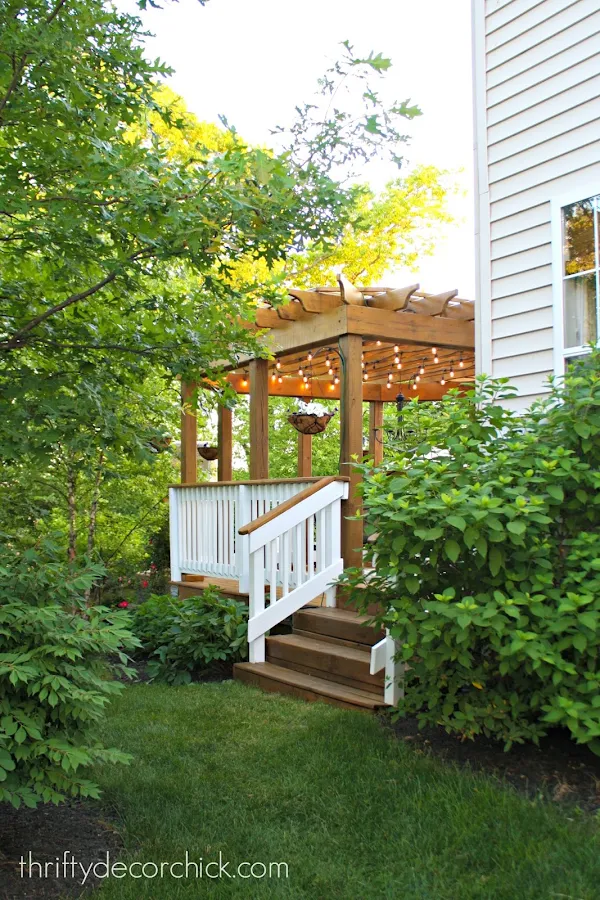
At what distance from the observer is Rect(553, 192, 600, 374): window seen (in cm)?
451

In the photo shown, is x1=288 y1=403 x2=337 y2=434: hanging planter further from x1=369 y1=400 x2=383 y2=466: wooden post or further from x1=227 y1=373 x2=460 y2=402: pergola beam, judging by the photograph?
x1=369 y1=400 x2=383 y2=466: wooden post

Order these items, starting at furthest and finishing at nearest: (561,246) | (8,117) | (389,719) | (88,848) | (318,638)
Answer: (318,638)
(561,246)
(389,719)
(8,117)
(88,848)

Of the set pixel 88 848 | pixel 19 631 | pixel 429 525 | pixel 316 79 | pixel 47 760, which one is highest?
pixel 316 79

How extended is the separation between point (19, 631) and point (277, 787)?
1468 mm

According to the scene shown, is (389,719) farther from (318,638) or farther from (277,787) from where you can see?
(318,638)

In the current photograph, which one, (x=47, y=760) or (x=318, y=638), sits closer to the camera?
(x=47, y=760)

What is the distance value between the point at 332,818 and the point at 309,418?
6.46 m

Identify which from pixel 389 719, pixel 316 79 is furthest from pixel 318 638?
pixel 316 79

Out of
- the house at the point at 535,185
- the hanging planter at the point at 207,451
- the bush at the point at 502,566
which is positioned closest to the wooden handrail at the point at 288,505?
the house at the point at 535,185

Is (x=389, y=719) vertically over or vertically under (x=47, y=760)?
under

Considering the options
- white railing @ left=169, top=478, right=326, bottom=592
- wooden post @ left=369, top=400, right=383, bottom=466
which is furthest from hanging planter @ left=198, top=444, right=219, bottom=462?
wooden post @ left=369, top=400, right=383, bottom=466

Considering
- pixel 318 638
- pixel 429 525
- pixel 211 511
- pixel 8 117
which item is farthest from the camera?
pixel 211 511

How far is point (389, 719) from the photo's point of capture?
427 cm

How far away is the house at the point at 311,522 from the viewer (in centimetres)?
521
